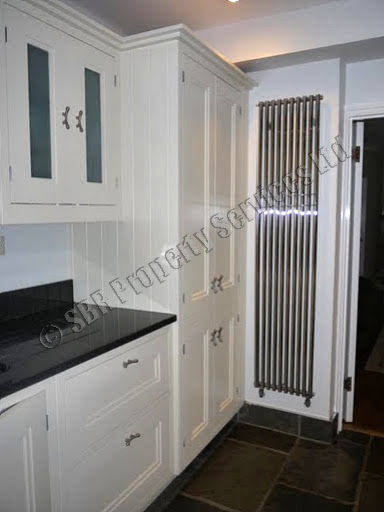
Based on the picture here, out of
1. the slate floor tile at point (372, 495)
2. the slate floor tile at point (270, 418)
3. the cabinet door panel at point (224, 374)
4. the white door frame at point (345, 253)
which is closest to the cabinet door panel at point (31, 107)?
the cabinet door panel at point (224, 374)

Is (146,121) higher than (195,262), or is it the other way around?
(146,121)

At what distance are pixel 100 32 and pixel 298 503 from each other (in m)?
2.49

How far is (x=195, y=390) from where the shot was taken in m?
2.31

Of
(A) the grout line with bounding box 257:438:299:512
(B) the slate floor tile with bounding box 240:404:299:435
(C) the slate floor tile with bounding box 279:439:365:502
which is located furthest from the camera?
(B) the slate floor tile with bounding box 240:404:299:435

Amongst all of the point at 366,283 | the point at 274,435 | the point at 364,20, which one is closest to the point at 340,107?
the point at 364,20

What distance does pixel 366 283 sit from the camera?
199 inches

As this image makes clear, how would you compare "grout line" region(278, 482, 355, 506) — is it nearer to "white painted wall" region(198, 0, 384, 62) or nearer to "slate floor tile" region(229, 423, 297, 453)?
"slate floor tile" region(229, 423, 297, 453)

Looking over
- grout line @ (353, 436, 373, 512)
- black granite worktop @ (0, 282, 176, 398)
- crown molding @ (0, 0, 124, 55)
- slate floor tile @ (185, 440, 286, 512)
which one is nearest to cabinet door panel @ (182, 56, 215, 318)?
black granite worktop @ (0, 282, 176, 398)

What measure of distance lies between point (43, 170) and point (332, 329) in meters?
1.96

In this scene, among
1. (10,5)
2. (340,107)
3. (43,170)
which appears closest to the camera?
(10,5)

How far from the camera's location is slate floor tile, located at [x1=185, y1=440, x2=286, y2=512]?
7.15 feet

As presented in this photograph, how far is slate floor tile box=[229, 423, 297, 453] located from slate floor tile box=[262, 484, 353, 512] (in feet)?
1.34

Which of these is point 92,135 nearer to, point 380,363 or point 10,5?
point 10,5

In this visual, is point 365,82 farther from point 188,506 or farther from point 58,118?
point 188,506
